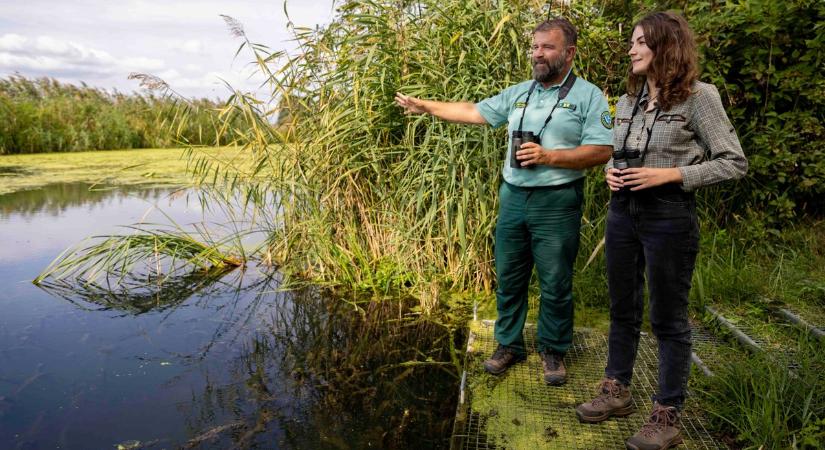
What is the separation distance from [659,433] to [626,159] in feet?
2.85

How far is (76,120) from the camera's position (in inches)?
400

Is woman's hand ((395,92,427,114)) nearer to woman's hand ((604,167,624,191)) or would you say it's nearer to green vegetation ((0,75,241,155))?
woman's hand ((604,167,624,191))

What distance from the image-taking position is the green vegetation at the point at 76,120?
9461 millimetres

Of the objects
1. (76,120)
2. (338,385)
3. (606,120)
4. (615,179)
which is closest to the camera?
(615,179)

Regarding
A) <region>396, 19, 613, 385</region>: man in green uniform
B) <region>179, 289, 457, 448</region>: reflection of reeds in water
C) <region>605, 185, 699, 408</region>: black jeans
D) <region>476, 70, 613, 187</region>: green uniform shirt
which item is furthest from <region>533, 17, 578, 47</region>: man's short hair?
<region>179, 289, 457, 448</region>: reflection of reeds in water

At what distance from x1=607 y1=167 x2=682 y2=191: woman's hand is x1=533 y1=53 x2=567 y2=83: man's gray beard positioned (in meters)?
0.62

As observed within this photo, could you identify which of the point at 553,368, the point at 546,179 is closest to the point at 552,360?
the point at 553,368

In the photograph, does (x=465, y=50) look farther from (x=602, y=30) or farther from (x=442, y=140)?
(x=602, y=30)

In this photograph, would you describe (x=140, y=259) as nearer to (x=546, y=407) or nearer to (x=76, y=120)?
(x=546, y=407)

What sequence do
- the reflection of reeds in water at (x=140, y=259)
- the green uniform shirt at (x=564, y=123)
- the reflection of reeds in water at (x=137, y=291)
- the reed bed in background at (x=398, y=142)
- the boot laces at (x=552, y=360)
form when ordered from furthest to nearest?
the reflection of reeds in water at (x=140, y=259), the reflection of reeds in water at (x=137, y=291), the reed bed in background at (x=398, y=142), the boot laces at (x=552, y=360), the green uniform shirt at (x=564, y=123)

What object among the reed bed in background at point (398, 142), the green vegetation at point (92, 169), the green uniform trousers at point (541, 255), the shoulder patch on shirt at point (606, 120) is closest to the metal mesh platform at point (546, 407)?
the green uniform trousers at point (541, 255)

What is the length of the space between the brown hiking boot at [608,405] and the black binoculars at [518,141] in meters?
0.85

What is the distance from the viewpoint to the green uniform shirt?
7.14 ft

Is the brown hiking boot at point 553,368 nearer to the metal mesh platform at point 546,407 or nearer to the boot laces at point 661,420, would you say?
the metal mesh platform at point 546,407
